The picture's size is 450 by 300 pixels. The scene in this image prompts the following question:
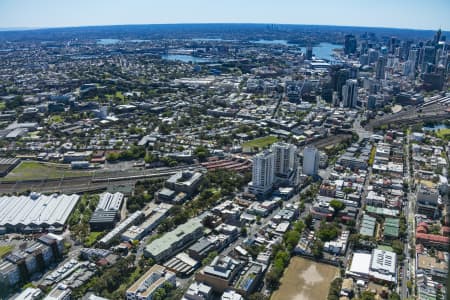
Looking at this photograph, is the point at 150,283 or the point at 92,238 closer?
the point at 150,283

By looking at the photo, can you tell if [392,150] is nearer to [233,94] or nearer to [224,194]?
[224,194]

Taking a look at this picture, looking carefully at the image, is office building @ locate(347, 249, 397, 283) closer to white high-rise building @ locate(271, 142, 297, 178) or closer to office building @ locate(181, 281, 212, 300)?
office building @ locate(181, 281, 212, 300)

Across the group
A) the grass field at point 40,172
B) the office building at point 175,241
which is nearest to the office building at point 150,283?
the office building at point 175,241

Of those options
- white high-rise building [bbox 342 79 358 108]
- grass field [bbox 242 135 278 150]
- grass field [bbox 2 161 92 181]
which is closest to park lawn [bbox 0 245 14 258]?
grass field [bbox 2 161 92 181]

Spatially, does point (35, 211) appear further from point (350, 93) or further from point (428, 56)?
point (428, 56)

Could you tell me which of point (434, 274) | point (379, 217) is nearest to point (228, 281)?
point (434, 274)

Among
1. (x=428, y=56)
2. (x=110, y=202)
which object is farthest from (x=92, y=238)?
(x=428, y=56)
